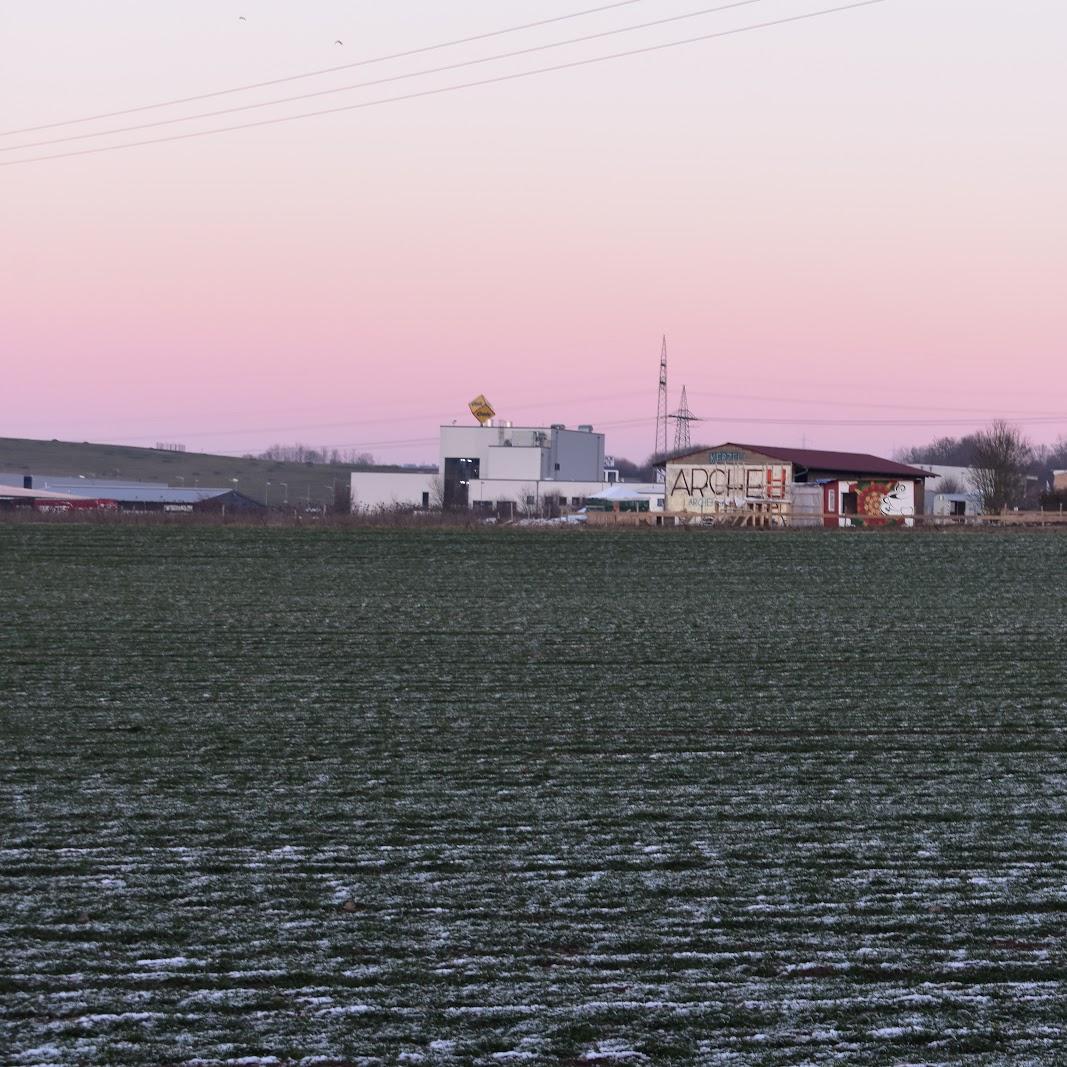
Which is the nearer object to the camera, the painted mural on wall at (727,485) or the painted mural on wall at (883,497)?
the painted mural on wall at (727,485)

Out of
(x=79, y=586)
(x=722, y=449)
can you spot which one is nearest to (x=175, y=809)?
(x=79, y=586)

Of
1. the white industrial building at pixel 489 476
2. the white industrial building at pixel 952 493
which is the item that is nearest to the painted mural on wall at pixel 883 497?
the white industrial building at pixel 952 493

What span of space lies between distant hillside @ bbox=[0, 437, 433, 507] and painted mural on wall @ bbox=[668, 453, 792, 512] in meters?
93.0

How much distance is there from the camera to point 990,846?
33.6ft

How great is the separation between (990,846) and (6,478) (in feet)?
400

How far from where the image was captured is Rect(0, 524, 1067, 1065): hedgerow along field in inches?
265

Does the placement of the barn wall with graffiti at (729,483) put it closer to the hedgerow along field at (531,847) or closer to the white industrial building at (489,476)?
the white industrial building at (489,476)

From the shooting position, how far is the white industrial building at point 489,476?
92.9 meters

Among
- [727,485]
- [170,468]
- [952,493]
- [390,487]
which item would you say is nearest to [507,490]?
[390,487]

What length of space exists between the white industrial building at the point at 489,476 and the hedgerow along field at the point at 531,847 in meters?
66.7

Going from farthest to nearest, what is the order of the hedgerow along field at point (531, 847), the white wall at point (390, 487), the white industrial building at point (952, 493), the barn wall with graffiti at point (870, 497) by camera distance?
the white wall at point (390, 487) → the white industrial building at point (952, 493) → the barn wall with graffiti at point (870, 497) → the hedgerow along field at point (531, 847)

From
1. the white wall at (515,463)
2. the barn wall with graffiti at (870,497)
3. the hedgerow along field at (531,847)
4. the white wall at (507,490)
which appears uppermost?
the white wall at (515,463)

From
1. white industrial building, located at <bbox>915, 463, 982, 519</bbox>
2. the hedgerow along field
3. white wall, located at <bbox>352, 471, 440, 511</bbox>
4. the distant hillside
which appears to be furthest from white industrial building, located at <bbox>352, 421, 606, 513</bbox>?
the hedgerow along field

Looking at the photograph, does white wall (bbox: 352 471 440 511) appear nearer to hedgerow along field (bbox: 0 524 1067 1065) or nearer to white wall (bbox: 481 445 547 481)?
white wall (bbox: 481 445 547 481)
